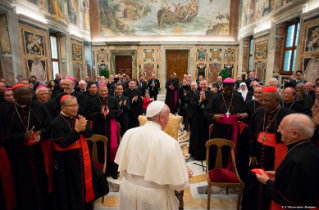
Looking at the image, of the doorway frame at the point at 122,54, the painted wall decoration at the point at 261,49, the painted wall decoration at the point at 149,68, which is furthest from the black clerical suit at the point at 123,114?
the doorway frame at the point at 122,54

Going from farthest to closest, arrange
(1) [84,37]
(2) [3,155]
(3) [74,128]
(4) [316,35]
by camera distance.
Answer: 1. (1) [84,37]
2. (4) [316,35]
3. (2) [3,155]
4. (3) [74,128]

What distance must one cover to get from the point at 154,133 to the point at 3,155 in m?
2.50

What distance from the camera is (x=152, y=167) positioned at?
1.70 m

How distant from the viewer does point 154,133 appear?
5.81ft

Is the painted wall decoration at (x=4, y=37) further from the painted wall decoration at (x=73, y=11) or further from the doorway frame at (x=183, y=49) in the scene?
the doorway frame at (x=183, y=49)

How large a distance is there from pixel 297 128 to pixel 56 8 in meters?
11.7

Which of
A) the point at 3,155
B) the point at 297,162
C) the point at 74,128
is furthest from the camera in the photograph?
the point at 3,155

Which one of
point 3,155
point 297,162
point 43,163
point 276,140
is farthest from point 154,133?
point 3,155

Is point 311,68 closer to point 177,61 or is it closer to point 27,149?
point 27,149

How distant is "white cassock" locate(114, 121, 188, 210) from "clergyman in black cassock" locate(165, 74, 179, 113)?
25.8 ft

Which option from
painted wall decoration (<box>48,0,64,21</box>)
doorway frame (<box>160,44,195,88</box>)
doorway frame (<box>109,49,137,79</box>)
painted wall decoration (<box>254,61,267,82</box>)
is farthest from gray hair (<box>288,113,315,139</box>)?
doorway frame (<box>109,49,137,79</box>)

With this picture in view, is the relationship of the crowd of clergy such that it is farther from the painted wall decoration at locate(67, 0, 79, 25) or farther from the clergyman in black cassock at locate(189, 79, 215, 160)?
the painted wall decoration at locate(67, 0, 79, 25)

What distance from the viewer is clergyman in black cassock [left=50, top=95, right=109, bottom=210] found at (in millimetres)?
2537

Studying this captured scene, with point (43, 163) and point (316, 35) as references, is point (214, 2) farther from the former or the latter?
point (43, 163)
